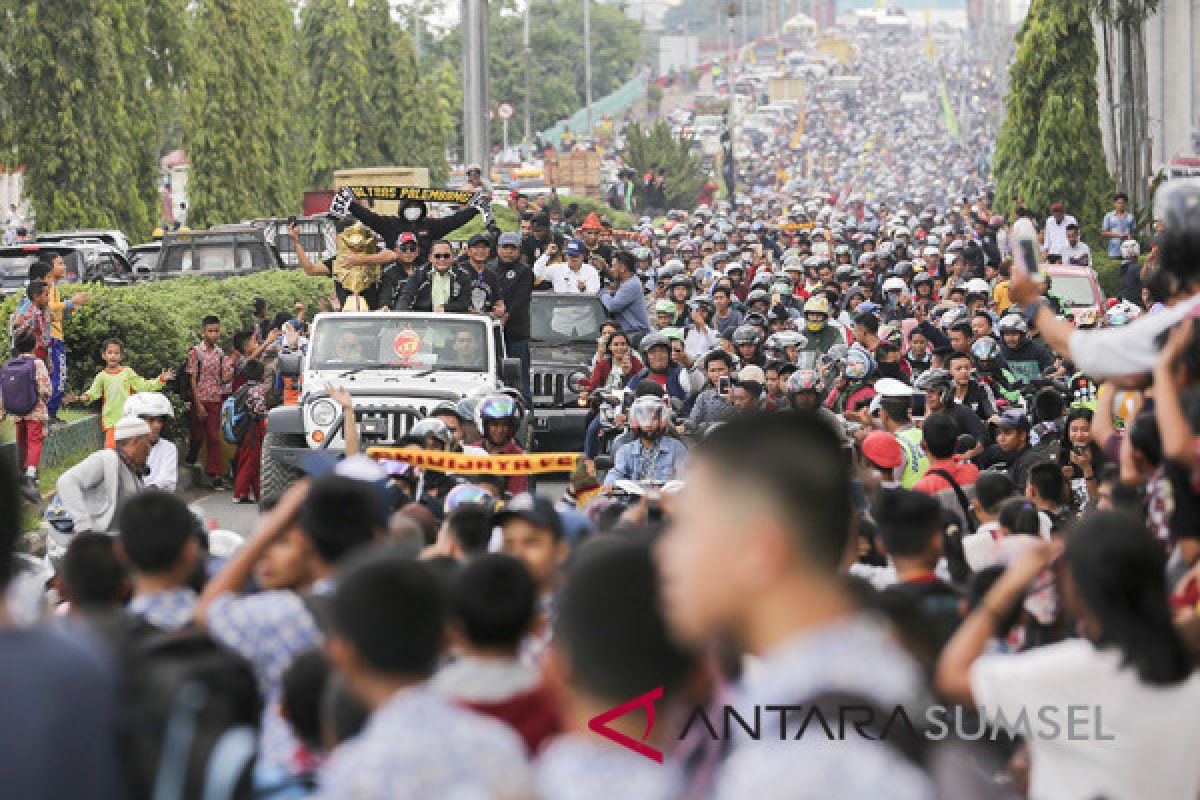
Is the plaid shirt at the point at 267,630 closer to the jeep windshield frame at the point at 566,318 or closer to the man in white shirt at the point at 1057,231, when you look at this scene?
the jeep windshield frame at the point at 566,318

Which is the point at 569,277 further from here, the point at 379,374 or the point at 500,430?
the point at 500,430

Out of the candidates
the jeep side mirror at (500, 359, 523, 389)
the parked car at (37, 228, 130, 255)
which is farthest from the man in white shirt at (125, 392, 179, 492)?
the parked car at (37, 228, 130, 255)

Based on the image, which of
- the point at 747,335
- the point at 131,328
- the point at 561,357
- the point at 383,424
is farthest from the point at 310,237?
the point at 747,335

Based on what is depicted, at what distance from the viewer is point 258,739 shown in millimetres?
4785

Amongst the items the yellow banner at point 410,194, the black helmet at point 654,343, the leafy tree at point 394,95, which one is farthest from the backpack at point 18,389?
the leafy tree at point 394,95

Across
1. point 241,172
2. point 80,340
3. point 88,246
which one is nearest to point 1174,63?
point 241,172

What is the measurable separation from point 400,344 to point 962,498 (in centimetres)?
767

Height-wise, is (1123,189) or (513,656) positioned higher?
(1123,189)

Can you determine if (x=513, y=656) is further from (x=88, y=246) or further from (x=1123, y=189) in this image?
(x=1123, y=189)

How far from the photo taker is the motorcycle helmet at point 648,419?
38.7 feet

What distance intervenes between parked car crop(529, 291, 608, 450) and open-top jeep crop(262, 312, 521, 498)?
2.07 metres

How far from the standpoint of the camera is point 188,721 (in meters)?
4.43

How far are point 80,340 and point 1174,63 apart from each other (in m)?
38.0

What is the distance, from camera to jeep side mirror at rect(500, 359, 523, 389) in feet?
53.6
